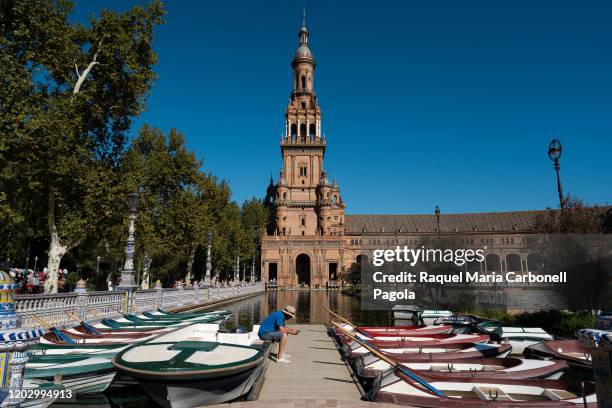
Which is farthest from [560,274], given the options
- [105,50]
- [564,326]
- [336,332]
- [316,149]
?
[316,149]

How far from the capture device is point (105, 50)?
79.0 ft

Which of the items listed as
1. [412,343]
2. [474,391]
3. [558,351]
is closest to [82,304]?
[412,343]

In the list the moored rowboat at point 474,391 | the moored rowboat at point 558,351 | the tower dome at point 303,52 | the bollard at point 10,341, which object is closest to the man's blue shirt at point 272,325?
the moored rowboat at point 474,391

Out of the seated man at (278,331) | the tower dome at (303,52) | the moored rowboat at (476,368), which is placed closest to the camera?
the moored rowboat at (476,368)

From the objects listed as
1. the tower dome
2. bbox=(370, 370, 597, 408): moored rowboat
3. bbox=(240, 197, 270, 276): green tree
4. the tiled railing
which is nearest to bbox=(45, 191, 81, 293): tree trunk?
the tiled railing

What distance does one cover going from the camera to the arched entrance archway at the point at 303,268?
272ft

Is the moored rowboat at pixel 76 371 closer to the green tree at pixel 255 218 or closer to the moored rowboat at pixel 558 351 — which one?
the moored rowboat at pixel 558 351

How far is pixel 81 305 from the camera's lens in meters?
15.7

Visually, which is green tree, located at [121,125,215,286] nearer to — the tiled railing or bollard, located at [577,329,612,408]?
the tiled railing

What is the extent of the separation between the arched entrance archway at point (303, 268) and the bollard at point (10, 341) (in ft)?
257

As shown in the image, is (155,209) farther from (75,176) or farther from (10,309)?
(10,309)

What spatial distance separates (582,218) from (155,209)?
33303 millimetres

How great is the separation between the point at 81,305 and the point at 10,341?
511 inches

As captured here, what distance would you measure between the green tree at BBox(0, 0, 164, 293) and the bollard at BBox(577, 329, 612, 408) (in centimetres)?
2014
